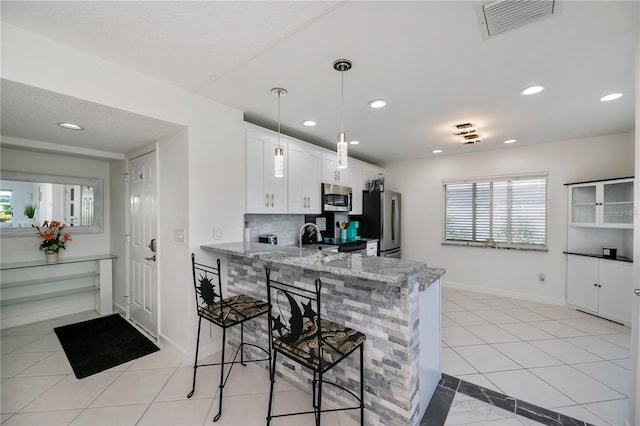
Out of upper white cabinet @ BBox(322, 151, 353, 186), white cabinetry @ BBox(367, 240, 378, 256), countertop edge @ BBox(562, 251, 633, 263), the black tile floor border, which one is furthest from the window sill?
the black tile floor border

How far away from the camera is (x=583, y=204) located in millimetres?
3896

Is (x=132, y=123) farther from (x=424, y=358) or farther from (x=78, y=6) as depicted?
(x=424, y=358)

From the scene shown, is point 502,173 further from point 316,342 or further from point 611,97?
point 316,342

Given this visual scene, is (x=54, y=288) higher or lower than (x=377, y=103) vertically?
lower

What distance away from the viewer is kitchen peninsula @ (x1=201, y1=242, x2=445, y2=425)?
1.61 meters

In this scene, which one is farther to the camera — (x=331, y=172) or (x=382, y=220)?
(x=382, y=220)

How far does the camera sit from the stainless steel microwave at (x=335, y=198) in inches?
160

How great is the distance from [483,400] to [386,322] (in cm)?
115

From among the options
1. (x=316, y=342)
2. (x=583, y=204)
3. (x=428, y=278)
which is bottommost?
(x=316, y=342)

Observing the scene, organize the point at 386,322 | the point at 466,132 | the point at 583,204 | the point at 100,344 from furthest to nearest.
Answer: the point at 583,204 → the point at 466,132 → the point at 100,344 → the point at 386,322

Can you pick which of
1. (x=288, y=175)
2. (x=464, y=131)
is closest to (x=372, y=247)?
(x=288, y=175)

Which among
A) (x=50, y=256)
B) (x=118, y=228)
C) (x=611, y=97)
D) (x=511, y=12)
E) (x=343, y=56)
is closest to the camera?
(x=511, y=12)

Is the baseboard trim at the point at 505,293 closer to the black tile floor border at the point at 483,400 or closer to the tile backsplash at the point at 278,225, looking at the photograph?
the black tile floor border at the point at 483,400

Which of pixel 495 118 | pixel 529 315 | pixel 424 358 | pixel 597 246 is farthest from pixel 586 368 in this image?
pixel 495 118
